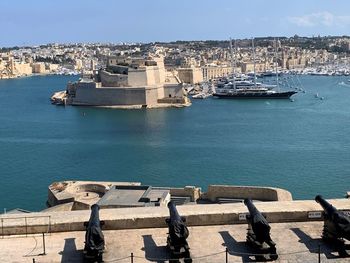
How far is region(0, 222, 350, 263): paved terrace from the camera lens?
2.65m

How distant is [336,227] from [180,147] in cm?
1526

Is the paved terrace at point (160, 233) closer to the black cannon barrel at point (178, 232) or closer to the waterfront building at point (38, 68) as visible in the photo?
the black cannon barrel at point (178, 232)

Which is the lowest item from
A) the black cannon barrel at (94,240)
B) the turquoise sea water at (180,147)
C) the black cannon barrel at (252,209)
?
the turquoise sea water at (180,147)

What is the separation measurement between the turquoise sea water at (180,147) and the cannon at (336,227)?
27.6 ft

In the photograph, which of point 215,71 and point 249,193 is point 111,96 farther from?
point 249,193

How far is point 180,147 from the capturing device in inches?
704

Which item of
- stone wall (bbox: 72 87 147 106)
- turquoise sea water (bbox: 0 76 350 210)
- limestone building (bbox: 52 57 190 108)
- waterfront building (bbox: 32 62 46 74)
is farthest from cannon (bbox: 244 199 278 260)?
waterfront building (bbox: 32 62 46 74)

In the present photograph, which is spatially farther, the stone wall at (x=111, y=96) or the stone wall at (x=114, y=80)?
the stone wall at (x=114, y=80)

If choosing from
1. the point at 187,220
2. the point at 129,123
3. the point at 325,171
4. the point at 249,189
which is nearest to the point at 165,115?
the point at 129,123

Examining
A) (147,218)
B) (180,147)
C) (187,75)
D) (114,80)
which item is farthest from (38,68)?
(147,218)

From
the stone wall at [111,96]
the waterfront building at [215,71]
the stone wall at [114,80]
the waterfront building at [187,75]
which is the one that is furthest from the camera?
the waterfront building at [215,71]

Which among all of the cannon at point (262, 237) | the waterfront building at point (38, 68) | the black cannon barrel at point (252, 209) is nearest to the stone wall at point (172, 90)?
the black cannon barrel at point (252, 209)

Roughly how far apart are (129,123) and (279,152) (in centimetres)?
987

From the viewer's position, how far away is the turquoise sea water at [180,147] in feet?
42.5
